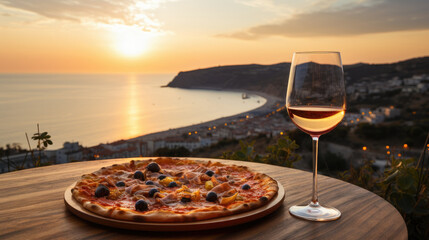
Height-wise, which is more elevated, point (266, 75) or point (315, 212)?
point (266, 75)

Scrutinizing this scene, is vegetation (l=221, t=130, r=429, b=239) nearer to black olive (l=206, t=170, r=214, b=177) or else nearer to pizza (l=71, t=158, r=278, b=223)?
pizza (l=71, t=158, r=278, b=223)

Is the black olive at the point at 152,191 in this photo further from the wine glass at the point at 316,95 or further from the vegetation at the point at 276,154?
the vegetation at the point at 276,154

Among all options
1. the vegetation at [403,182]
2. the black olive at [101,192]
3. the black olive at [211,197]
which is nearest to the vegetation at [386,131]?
the vegetation at [403,182]

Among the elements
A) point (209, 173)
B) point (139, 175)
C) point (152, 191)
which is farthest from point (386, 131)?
point (152, 191)

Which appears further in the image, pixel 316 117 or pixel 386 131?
pixel 386 131

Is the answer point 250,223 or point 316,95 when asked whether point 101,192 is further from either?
point 316,95

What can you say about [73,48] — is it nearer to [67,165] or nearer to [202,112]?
[202,112]
